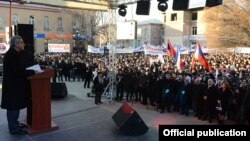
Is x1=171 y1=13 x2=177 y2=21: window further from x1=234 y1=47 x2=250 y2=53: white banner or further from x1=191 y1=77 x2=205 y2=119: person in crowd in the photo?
x1=191 y1=77 x2=205 y2=119: person in crowd

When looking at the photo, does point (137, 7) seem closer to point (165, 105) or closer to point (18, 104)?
point (165, 105)

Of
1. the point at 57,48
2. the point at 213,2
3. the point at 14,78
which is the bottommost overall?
the point at 14,78

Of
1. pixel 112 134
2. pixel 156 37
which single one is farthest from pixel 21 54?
pixel 156 37

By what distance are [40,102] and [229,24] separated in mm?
36116

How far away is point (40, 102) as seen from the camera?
730 cm

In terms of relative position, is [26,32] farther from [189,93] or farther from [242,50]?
[242,50]

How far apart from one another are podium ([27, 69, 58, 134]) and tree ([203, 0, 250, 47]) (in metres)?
34.1

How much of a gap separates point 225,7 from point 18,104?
120 ft

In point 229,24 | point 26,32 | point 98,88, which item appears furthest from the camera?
point 229,24

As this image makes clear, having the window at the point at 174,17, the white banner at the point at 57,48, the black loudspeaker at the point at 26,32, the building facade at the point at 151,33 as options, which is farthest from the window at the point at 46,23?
the black loudspeaker at the point at 26,32

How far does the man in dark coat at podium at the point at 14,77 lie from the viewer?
6.78 metres

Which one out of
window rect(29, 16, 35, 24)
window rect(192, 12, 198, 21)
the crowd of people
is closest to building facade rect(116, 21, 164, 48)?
window rect(192, 12, 198, 21)

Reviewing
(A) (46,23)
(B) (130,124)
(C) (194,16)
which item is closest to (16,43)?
(B) (130,124)

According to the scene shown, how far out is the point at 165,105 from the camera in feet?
44.8
